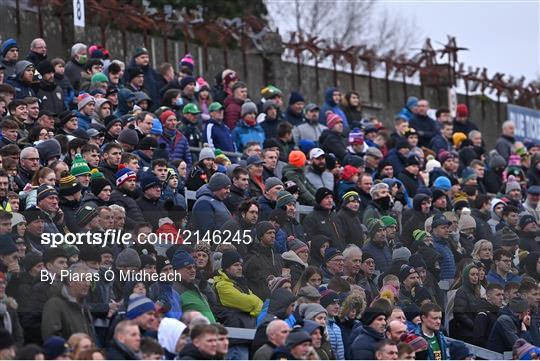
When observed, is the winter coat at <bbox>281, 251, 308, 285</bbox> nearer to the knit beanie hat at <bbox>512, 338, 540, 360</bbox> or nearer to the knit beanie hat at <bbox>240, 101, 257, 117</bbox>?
the knit beanie hat at <bbox>512, 338, 540, 360</bbox>

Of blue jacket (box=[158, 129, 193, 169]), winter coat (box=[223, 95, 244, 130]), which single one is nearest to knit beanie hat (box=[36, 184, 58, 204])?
blue jacket (box=[158, 129, 193, 169])

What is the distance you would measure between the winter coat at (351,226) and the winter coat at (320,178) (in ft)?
6.76

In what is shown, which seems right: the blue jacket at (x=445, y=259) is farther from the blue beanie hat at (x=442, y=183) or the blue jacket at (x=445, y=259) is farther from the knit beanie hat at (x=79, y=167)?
the knit beanie hat at (x=79, y=167)

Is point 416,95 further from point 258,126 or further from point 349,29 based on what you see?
point 349,29

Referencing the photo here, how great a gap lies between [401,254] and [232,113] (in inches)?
215

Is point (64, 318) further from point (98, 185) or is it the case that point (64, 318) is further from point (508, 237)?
point (508, 237)

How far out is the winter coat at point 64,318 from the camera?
1546 centimetres

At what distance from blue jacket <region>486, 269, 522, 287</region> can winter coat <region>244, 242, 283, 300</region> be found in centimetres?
294

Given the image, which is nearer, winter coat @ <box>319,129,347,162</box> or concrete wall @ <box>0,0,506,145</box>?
winter coat @ <box>319,129,347,162</box>

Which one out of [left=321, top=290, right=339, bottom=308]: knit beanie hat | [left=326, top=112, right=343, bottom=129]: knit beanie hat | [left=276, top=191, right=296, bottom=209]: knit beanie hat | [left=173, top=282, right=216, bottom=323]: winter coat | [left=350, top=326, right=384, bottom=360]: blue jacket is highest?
[left=326, top=112, right=343, bottom=129]: knit beanie hat

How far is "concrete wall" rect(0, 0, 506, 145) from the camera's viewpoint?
26.2 meters

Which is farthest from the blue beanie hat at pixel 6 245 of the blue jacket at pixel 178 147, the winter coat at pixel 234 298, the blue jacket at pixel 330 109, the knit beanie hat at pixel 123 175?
the blue jacket at pixel 330 109

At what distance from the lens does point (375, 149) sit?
A: 25.1 meters

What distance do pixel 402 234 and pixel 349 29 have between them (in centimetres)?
3111
